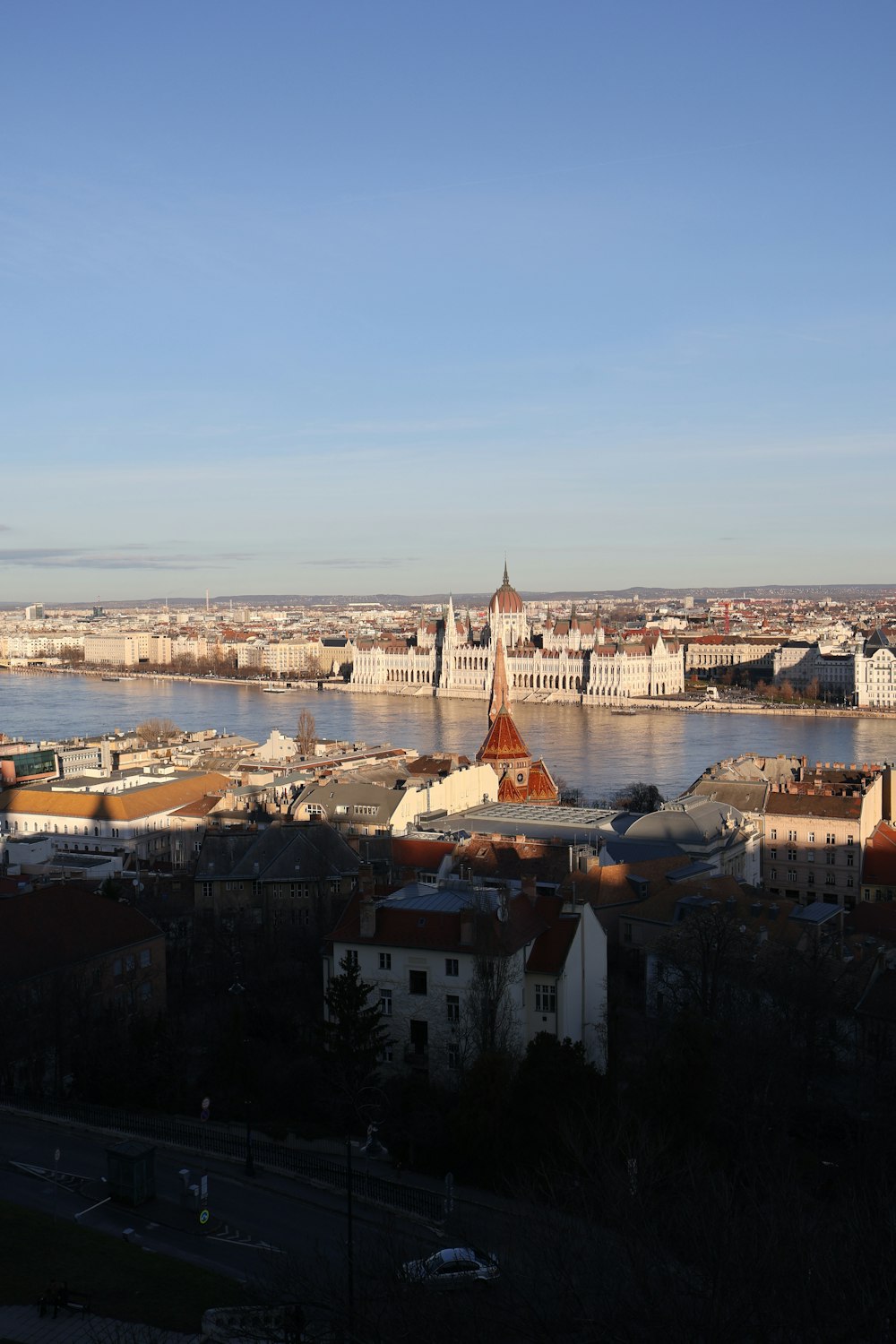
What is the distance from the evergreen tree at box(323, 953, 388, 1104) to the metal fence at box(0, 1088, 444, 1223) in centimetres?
55

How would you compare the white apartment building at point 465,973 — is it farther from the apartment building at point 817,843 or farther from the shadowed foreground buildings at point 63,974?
the apartment building at point 817,843

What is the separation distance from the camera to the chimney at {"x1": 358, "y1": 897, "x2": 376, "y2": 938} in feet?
28.6

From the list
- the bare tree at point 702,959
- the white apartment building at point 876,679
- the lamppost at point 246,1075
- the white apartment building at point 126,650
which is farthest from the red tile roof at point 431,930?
the white apartment building at point 126,650

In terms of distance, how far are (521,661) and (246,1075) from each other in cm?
4978

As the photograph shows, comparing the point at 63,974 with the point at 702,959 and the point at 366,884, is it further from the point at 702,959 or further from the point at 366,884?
the point at 702,959

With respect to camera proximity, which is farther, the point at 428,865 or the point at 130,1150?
the point at 428,865

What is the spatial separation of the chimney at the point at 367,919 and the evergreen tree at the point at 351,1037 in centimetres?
51

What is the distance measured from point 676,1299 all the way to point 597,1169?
4.25 ft

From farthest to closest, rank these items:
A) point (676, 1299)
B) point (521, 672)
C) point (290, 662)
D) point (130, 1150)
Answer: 1. point (290, 662)
2. point (521, 672)
3. point (130, 1150)
4. point (676, 1299)

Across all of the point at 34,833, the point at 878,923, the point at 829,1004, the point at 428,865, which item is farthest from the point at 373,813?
the point at 829,1004

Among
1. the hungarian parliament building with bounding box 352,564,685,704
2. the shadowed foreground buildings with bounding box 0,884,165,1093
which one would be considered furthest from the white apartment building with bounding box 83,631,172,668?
the shadowed foreground buildings with bounding box 0,884,165,1093

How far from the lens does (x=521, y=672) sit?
57281 millimetres

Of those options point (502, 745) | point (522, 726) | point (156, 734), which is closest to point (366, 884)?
point (502, 745)

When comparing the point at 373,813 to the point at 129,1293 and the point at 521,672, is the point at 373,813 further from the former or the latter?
the point at 521,672
